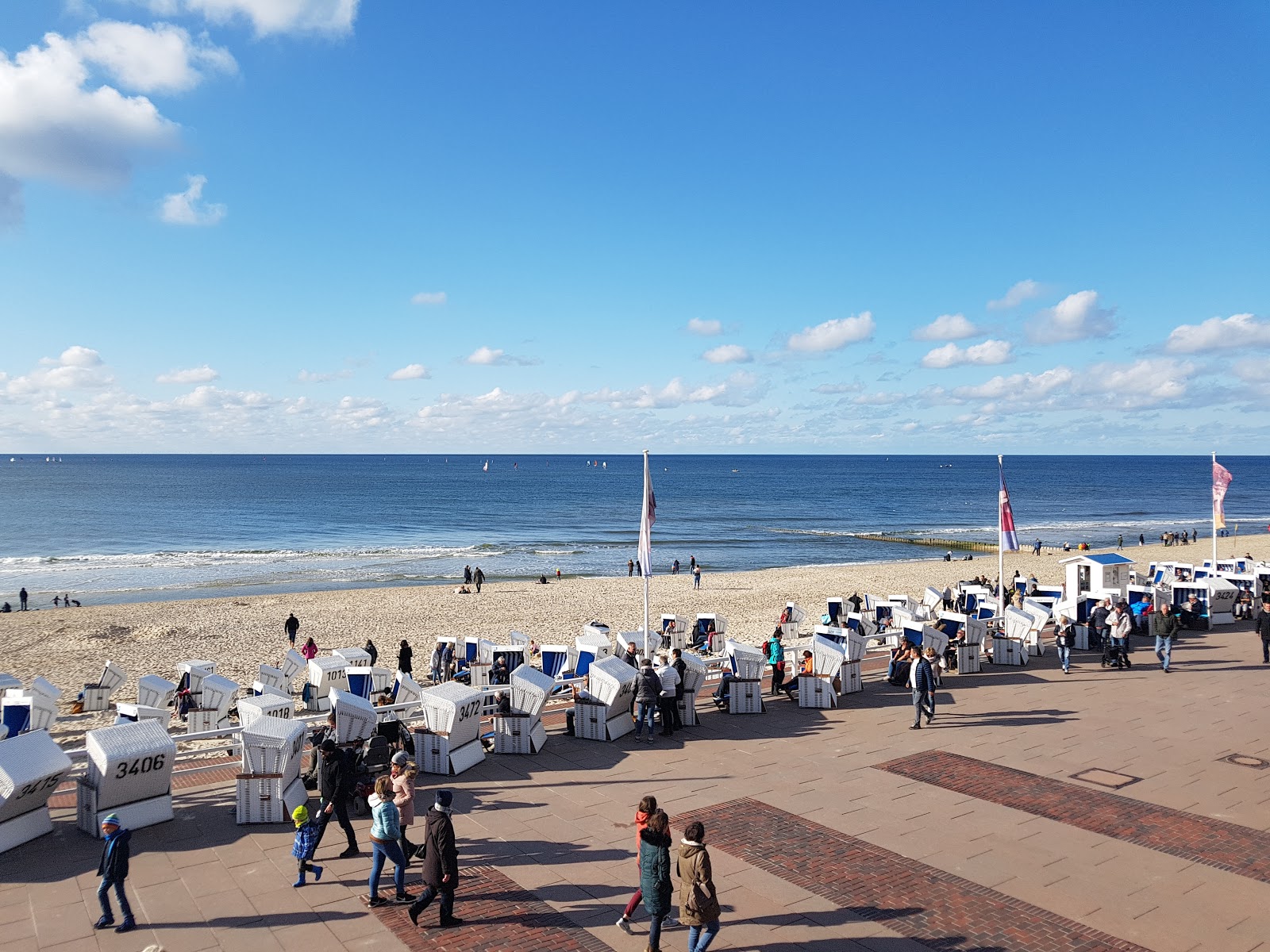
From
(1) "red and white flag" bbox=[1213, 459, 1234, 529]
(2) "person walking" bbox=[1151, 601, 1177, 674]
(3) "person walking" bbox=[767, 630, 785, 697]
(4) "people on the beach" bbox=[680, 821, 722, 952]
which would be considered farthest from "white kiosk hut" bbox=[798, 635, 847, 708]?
(1) "red and white flag" bbox=[1213, 459, 1234, 529]

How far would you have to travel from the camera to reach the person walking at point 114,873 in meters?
7.42

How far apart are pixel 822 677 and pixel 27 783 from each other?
11.7 meters

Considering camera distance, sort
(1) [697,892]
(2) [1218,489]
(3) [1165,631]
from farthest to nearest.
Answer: (2) [1218,489] < (3) [1165,631] < (1) [697,892]

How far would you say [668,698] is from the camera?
534 inches

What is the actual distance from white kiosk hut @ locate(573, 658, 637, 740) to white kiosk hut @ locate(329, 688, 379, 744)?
129 inches

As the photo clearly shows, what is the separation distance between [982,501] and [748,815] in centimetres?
12132

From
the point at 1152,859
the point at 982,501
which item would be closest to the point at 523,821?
the point at 1152,859

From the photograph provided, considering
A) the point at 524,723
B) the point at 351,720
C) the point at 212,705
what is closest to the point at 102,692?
the point at 212,705

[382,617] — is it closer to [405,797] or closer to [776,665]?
[776,665]

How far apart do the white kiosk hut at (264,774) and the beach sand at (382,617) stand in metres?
8.96

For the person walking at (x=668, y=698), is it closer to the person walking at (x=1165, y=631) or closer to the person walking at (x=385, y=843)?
the person walking at (x=385, y=843)

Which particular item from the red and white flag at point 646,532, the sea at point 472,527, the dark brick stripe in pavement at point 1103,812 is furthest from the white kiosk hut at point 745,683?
the sea at point 472,527

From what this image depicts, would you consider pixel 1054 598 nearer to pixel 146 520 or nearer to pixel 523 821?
pixel 523 821

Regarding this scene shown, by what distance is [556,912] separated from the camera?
7.90 meters
